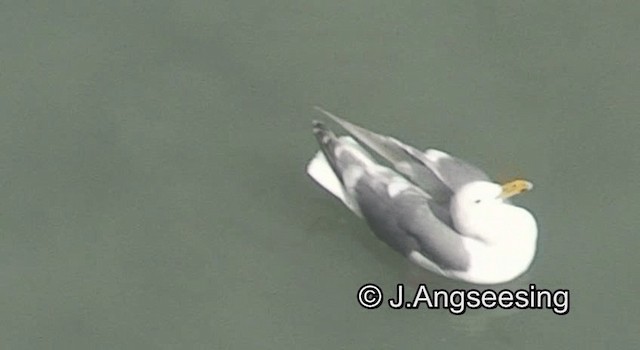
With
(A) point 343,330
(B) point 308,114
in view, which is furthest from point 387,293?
(B) point 308,114

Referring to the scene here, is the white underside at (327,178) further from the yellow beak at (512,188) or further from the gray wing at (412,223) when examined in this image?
the yellow beak at (512,188)

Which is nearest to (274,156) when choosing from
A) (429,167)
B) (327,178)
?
(327,178)

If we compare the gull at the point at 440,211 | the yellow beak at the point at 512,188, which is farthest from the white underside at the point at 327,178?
the yellow beak at the point at 512,188

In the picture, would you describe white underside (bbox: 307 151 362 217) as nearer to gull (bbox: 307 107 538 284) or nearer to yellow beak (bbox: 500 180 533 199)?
gull (bbox: 307 107 538 284)

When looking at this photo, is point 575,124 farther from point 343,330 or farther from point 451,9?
point 343,330

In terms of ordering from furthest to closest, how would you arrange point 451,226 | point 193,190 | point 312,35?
point 312,35 → point 193,190 → point 451,226

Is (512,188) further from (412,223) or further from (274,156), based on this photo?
(274,156)

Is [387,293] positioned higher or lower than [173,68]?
lower

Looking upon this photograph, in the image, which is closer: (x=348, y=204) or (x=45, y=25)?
(x=348, y=204)
